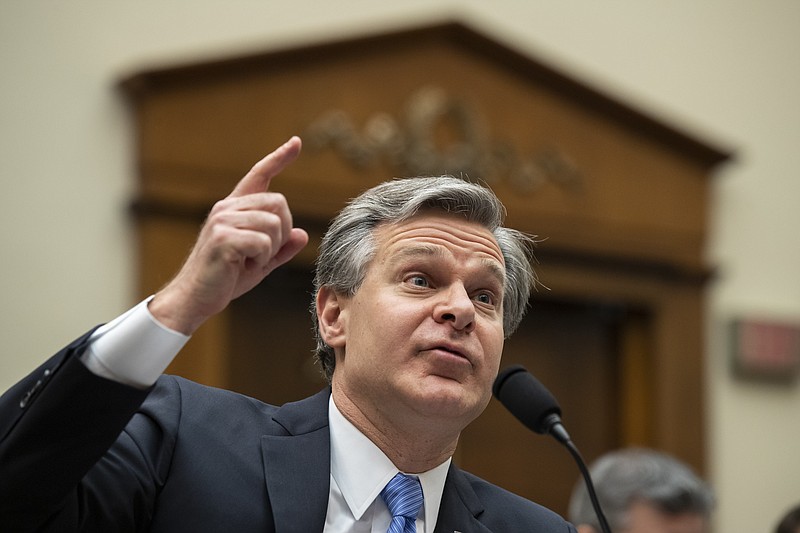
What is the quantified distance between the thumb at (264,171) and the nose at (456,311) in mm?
443

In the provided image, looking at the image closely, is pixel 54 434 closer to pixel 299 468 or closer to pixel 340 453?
pixel 299 468

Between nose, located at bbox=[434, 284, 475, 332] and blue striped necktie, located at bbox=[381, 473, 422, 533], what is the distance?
0.94 feet

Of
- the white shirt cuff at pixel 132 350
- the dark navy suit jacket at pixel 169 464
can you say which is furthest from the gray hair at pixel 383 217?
the white shirt cuff at pixel 132 350

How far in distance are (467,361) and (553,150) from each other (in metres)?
3.51

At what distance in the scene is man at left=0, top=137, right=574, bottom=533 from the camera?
1545 mm

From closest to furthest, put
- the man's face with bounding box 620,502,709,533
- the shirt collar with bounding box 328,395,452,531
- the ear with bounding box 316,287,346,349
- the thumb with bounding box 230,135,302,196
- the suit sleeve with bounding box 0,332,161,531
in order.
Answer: the suit sleeve with bounding box 0,332,161,531 < the thumb with bounding box 230,135,302,196 < the shirt collar with bounding box 328,395,452,531 < the ear with bounding box 316,287,346,349 < the man's face with bounding box 620,502,709,533

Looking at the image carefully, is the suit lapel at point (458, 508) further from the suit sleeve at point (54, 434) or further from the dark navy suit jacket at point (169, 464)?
the suit sleeve at point (54, 434)

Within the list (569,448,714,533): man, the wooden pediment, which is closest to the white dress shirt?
(569,448,714,533): man

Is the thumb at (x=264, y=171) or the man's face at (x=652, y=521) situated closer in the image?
the thumb at (x=264, y=171)

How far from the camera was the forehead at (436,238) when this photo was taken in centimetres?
210

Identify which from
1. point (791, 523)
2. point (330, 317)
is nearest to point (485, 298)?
point (330, 317)

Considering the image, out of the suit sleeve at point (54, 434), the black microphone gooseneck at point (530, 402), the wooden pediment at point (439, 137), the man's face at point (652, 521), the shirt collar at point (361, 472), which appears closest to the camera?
the suit sleeve at point (54, 434)

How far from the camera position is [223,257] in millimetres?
1563

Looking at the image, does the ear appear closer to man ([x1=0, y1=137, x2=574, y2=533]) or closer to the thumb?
man ([x1=0, y1=137, x2=574, y2=533])
